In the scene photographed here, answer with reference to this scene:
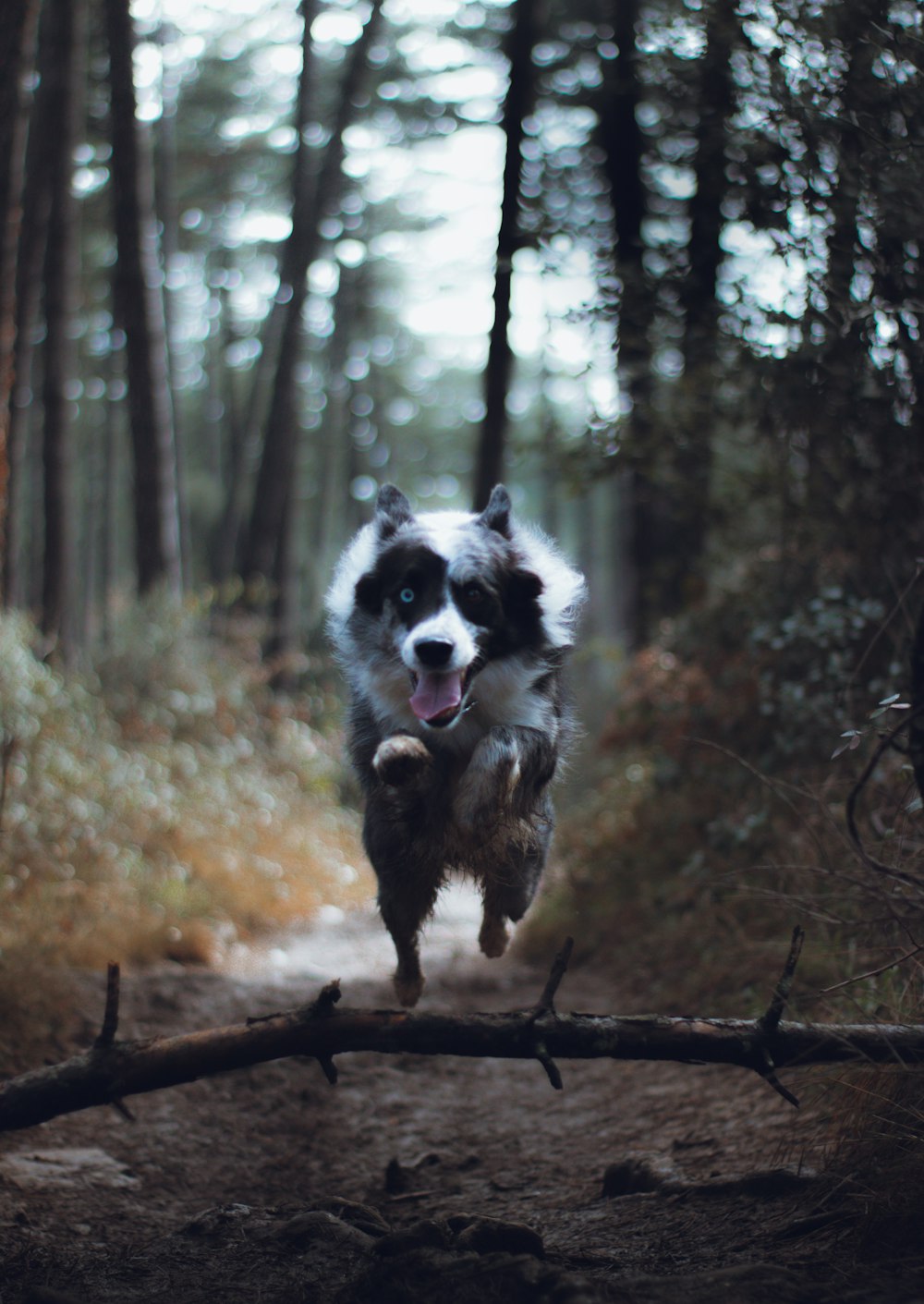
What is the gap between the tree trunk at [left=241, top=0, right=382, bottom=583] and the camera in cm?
1662

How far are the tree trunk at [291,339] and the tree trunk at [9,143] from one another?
27.8 ft

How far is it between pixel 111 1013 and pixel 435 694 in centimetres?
143

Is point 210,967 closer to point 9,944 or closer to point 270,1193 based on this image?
point 9,944

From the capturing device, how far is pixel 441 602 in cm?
394

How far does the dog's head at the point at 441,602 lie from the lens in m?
3.74

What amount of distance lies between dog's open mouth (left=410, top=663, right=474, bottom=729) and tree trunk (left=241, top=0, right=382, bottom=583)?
12620 millimetres

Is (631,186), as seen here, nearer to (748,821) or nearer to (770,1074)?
(748,821)

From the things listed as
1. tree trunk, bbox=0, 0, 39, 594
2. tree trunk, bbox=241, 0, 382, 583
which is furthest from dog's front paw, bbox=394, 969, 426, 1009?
tree trunk, bbox=241, 0, 382, 583

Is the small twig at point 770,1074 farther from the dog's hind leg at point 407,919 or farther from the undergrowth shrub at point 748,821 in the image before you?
the dog's hind leg at point 407,919

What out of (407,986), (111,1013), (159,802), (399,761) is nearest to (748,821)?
(407,986)

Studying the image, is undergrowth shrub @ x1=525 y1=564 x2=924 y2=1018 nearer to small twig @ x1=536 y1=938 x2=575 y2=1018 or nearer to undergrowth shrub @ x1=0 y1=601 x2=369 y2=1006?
small twig @ x1=536 y1=938 x2=575 y2=1018

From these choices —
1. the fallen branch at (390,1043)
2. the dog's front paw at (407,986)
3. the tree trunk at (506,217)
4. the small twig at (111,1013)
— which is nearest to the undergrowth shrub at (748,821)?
the fallen branch at (390,1043)

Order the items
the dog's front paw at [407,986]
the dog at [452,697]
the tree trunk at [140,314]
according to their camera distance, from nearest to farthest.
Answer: the dog at [452,697] < the dog's front paw at [407,986] < the tree trunk at [140,314]

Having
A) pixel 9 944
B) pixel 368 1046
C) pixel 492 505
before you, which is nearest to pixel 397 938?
pixel 368 1046
